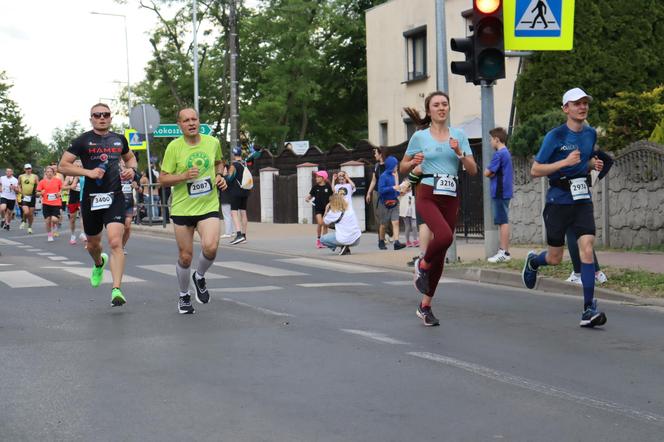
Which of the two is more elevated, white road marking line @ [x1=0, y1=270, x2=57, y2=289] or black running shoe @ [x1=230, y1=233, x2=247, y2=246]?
white road marking line @ [x1=0, y1=270, x2=57, y2=289]

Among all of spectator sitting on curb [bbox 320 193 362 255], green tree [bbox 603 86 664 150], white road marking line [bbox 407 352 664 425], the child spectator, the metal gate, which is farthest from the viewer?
the metal gate

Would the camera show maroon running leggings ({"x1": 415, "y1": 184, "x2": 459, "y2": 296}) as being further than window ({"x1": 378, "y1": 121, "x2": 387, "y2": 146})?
No

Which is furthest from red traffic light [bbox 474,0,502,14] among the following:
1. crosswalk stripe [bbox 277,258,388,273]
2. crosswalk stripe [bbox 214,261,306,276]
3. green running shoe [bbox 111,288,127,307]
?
green running shoe [bbox 111,288,127,307]

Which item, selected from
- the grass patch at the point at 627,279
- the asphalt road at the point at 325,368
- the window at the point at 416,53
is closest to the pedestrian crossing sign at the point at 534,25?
the grass patch at the point at 627,279

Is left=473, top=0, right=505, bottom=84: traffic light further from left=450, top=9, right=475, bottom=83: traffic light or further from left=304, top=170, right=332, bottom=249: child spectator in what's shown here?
left=304, top=170, right=332, bottom=249: child spectator

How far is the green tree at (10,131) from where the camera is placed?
102750mm

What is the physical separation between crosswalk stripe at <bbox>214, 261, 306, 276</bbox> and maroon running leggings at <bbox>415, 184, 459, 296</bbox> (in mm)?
5576

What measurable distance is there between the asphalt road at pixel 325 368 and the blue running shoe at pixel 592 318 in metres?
0.10

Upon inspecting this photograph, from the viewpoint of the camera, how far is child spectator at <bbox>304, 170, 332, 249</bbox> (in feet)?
67.7

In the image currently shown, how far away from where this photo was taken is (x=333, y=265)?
53.9 ft

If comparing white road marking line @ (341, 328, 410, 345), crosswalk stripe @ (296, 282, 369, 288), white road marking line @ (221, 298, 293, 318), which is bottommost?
crosswalk stripe @ (296, 282, 369, 288)

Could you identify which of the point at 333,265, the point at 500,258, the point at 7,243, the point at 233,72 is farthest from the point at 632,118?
the point at 233,72

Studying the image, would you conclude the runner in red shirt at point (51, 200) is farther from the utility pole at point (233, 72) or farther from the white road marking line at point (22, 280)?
the white road marking line at point (22, 280)

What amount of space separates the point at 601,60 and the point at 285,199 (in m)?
12.4
